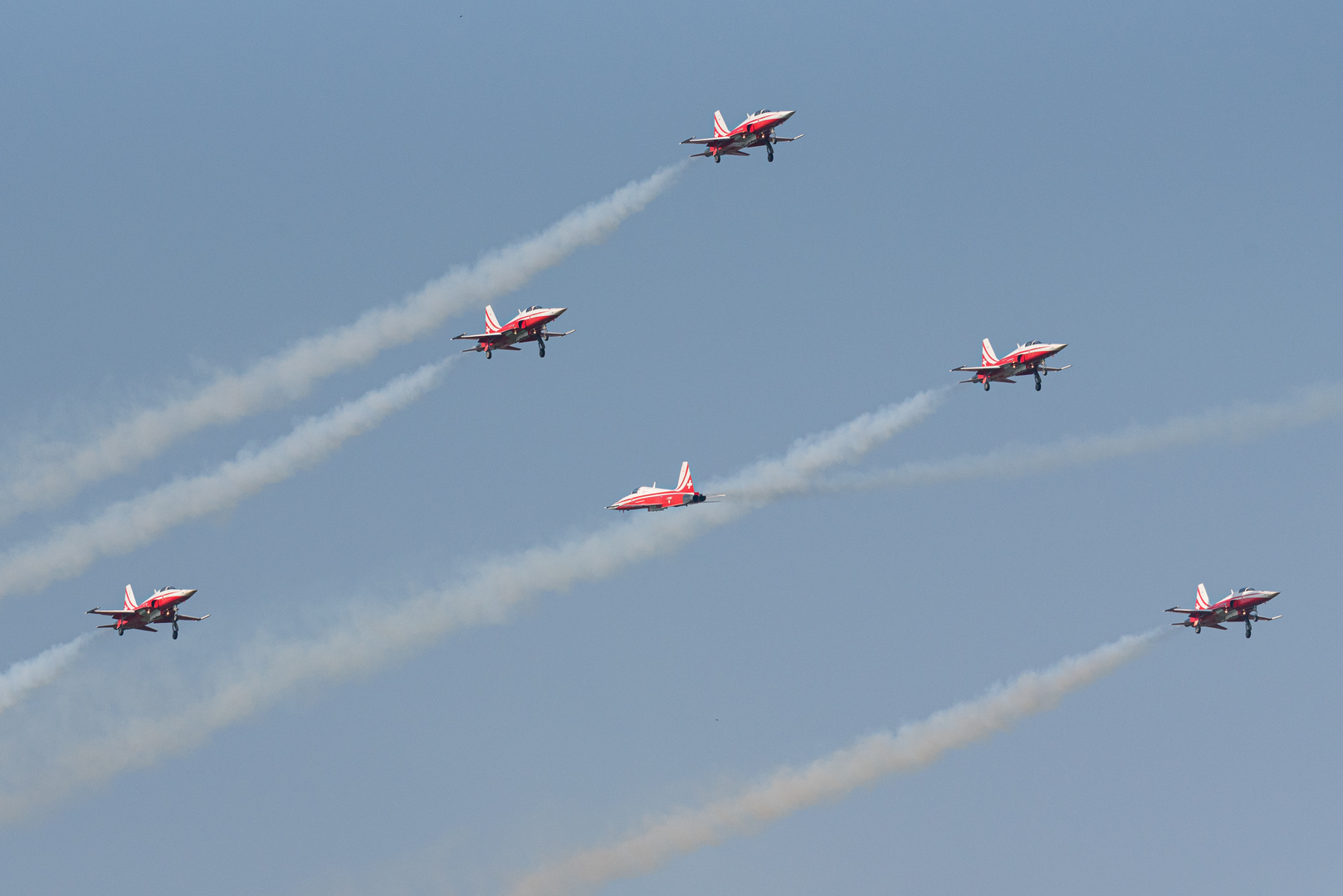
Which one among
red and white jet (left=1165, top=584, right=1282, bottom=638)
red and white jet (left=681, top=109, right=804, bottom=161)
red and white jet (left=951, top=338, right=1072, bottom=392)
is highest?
red and white jet (left=681, top=109, right=804, bottom=161)

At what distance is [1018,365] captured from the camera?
10581 cm

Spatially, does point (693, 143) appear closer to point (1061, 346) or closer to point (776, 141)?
point (776, 141)

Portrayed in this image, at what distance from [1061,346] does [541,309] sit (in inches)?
1222

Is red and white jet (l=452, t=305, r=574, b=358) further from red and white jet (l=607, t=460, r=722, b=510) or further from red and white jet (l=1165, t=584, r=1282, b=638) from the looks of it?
red and white jet (l=1165, t=584, r=1282, b=638)

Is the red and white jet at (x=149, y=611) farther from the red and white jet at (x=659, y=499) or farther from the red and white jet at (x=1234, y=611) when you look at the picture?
the red and white jet at (x=1234, y=611)

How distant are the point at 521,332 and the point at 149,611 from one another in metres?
25.9

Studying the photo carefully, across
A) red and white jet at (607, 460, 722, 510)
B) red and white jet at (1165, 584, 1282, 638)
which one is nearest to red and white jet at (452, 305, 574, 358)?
red and white jet at (607, 460, 722, 510)

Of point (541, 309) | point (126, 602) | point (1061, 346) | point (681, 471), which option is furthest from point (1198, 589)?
point (126, 602)

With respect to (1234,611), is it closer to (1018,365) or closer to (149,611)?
(1018,365)

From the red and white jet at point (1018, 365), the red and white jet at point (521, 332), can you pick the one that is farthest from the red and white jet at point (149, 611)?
the red and white jet at point (1018, 365)

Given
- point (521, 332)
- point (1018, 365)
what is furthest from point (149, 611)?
point (1018, 365)

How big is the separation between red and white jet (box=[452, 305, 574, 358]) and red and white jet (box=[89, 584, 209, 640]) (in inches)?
838

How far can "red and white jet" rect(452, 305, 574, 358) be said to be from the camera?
329 feet

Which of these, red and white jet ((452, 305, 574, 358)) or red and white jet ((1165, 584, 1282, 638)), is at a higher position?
red and white jet ((452, 305, 574, 358))
